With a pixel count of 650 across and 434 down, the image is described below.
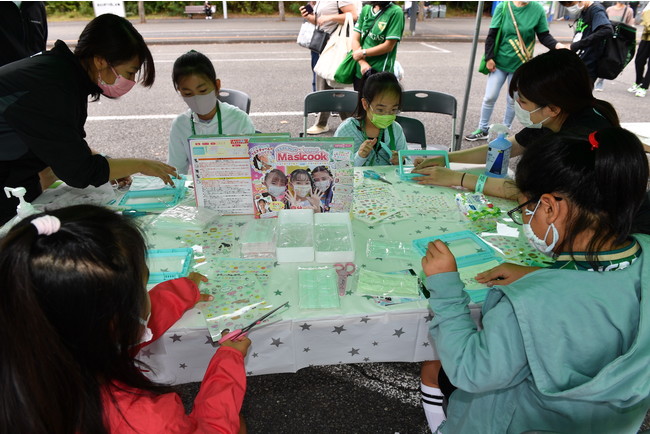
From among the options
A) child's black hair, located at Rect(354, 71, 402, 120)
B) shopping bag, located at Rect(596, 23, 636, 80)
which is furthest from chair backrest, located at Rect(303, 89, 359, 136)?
shopping bag, located at Rect(596, 23, 636, 80)

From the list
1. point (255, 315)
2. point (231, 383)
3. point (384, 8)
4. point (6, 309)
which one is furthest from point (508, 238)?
point (384, 8)

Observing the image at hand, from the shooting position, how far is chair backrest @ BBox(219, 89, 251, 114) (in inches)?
116

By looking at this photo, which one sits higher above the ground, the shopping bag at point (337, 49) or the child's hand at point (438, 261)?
the shopping bag at point (337, 49)

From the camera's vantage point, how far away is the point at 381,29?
149 inches

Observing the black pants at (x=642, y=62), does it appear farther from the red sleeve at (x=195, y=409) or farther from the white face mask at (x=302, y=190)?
the red sleeve at (x=195, y=409)

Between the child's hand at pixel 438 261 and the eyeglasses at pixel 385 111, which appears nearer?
the child's hand at pixel 438 261

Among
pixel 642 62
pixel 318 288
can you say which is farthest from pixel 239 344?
pixel 642 62

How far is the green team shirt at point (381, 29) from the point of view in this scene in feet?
12.5

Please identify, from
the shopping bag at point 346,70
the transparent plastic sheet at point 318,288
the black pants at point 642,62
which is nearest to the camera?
the transparent plastic sheet at point 318,288

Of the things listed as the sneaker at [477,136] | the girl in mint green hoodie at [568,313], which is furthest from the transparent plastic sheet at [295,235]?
the sneaker at [477,136]

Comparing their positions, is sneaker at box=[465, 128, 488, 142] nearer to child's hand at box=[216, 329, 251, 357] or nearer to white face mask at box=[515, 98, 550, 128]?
white face mask at box=[515, 98, 550, 128]

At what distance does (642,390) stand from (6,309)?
3.83 feet

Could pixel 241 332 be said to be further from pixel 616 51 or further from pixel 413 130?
pixel 616 51

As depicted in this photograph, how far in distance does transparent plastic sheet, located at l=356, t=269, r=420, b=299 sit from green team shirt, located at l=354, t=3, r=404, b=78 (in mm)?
2998
